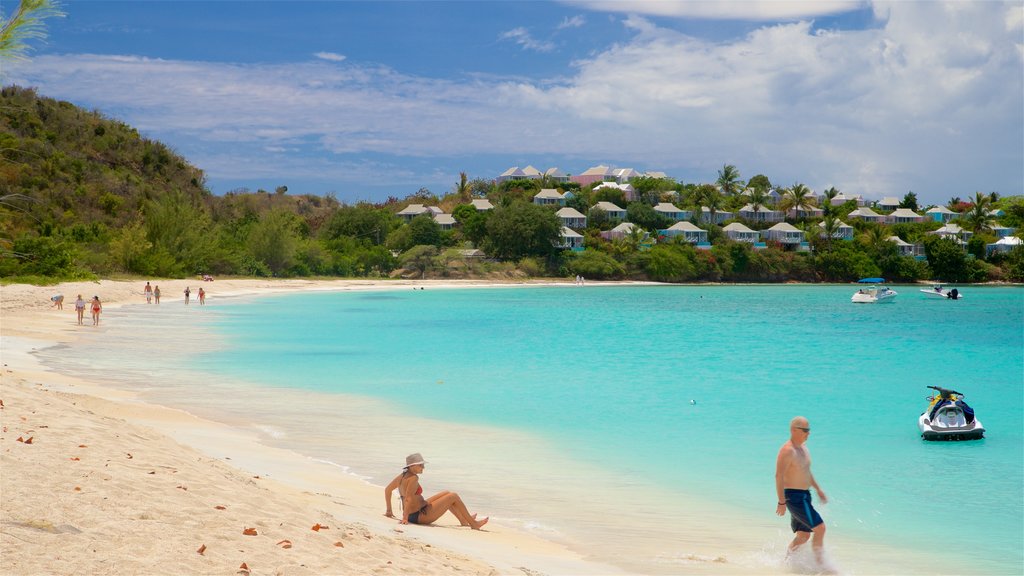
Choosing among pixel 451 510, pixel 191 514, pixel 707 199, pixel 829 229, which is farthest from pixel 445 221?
pixel 191 514

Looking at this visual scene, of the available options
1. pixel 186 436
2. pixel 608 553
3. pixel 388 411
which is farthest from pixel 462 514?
pixel 388 411

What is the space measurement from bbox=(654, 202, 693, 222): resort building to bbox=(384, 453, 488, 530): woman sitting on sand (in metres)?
111

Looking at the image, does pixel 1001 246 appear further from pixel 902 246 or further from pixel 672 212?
pixel 672 212

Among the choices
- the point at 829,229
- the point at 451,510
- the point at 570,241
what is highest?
the point at 829,229

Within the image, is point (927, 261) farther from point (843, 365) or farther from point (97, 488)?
point (97, 488)

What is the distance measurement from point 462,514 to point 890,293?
73.9m

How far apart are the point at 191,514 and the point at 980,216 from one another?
433ft

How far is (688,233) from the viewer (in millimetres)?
111250

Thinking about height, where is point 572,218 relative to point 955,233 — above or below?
above

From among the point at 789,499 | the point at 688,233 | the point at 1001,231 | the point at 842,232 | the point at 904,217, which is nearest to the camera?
the point at 789,499

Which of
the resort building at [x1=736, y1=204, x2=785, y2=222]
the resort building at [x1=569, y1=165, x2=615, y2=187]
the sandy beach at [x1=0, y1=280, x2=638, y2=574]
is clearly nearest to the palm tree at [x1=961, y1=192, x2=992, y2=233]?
the resort building at [x1=736, y1=204, x2=785, y2=222]

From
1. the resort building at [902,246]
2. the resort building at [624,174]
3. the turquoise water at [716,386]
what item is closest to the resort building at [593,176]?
the resort building at [624,174]

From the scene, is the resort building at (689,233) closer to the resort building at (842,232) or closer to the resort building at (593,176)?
the resort building at (842,232)

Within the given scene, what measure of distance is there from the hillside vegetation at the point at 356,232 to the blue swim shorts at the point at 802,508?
4539 cm
